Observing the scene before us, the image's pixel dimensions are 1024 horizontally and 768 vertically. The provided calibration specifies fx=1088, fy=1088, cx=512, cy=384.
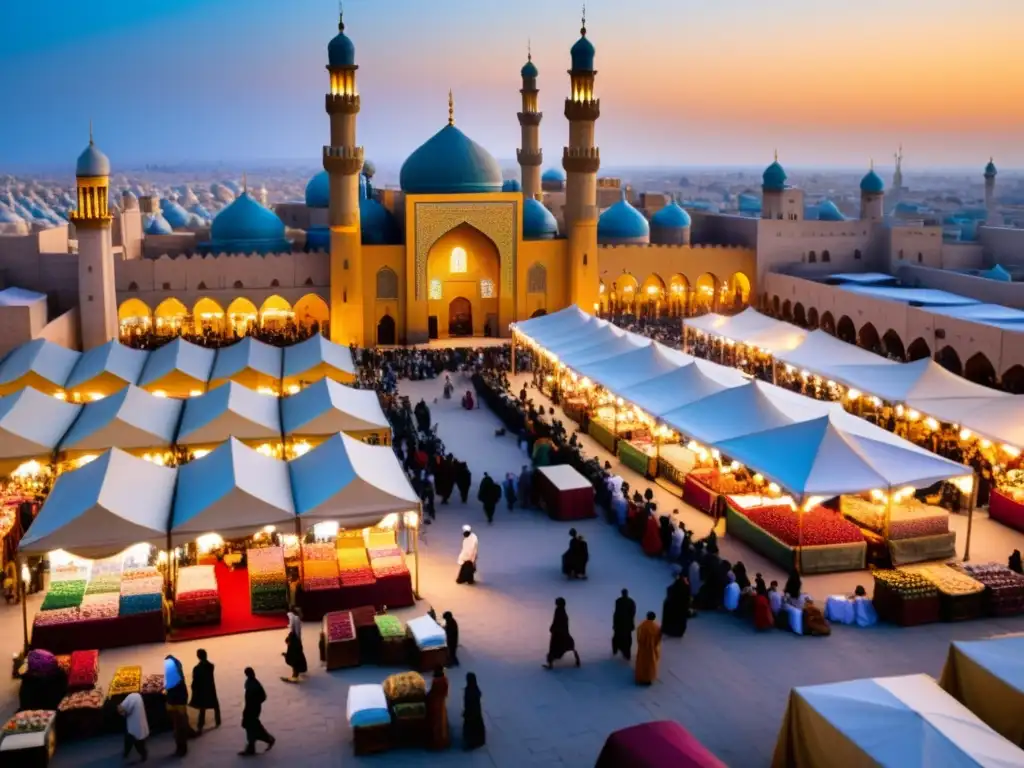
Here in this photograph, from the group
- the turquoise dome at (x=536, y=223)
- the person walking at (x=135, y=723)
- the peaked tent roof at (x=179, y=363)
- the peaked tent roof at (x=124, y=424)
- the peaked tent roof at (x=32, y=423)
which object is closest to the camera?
the person walking at (x=135, y=723)

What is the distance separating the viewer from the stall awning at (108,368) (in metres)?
17.9

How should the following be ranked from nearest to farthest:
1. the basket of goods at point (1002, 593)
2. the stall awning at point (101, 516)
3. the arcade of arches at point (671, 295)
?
1. the stall awning at point (101, 516)
2. the basket of goods at point (1002, 593)
3. the arcade of arches at point (671, 295)

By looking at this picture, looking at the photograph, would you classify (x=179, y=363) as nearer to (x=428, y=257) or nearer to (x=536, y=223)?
(x=428, y=257)

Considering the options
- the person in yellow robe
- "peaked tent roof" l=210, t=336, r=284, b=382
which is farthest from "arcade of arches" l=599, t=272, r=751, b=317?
the person in yellow robe

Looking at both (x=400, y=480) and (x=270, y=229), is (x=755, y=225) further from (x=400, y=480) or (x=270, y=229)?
(x=400, y=480)

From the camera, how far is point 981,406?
15422mm

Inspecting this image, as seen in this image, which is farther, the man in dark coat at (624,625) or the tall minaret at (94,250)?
the tall minaret at (94,250)

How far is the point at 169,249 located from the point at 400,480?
22920mm

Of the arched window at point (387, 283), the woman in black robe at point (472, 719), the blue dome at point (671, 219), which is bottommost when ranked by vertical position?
the woman in black robe at point (472, 719)

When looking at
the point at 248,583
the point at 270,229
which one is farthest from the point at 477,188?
the point at 248,583

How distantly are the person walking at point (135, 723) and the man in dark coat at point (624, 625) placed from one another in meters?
4.09

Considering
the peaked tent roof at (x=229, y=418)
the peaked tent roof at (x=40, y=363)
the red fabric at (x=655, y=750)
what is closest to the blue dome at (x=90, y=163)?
the peaked tent roof at (x=40, y=363)

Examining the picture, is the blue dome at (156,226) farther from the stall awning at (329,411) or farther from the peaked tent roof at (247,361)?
the stall awning at (329,411)

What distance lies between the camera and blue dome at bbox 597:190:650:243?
112 feet
